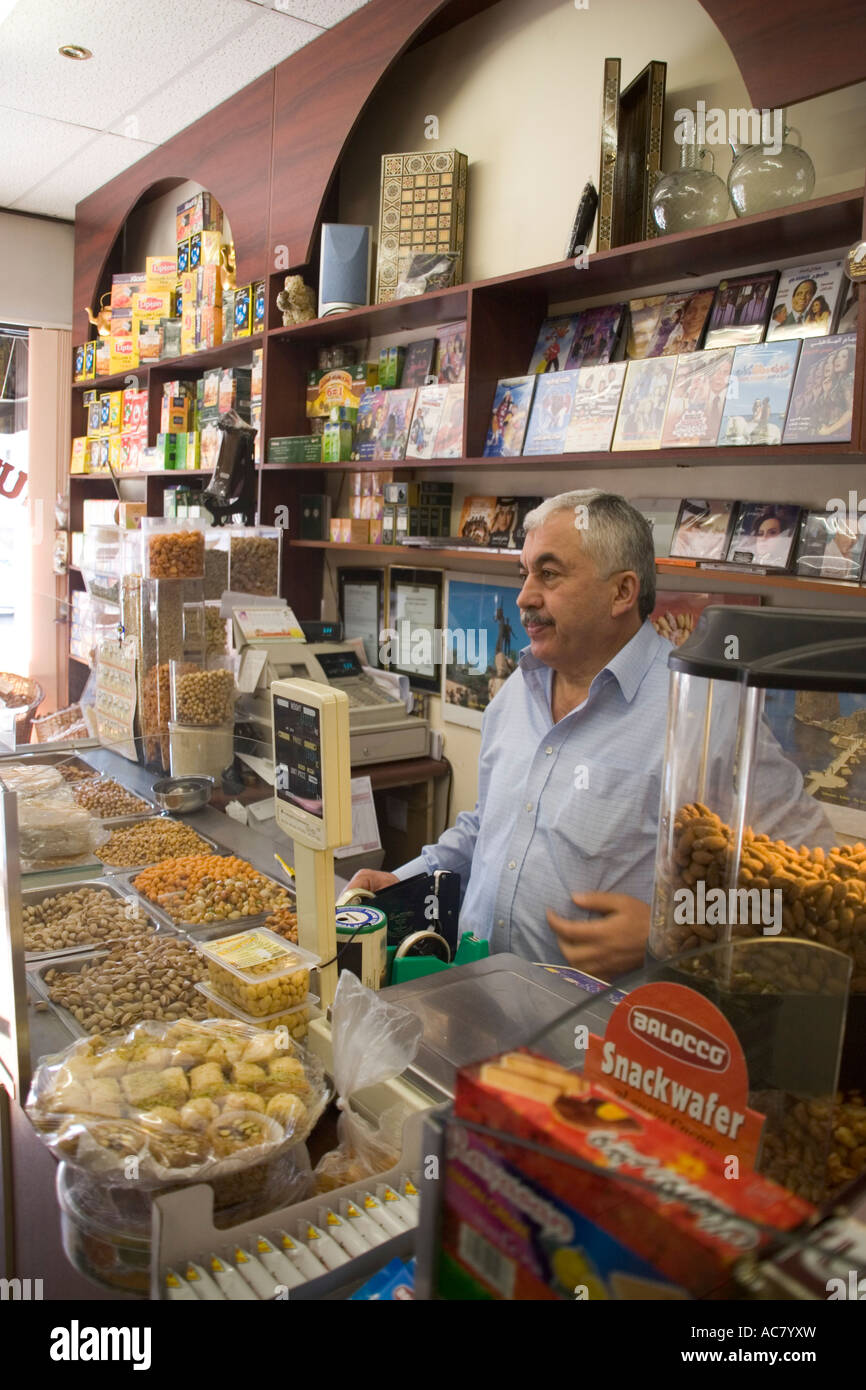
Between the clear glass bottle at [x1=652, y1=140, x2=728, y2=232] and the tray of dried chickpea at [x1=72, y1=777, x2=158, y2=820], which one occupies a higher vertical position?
the clear glass bottle at [x1=652, y1=140, x2=728, y2=232]

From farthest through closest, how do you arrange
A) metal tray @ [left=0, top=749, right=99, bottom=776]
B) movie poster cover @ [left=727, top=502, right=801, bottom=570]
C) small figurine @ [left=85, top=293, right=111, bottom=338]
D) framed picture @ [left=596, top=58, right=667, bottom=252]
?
small figurine @ [left=85, top=293, right=111, bottom=338] < framed picture @ [left=596, top=58, right=667, bottom=252] < movie poster cover @ [left=727, top=502, right=801, bottom=570] < metal tray @ [left=0, top=749, right=99, bottom=776]

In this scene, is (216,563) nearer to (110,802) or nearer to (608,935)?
(110,802)

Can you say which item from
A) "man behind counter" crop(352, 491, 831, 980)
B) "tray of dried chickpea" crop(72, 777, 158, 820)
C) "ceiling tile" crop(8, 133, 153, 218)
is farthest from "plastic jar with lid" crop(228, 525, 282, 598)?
"ceiling tile" crop(8, 133, 153, 218)

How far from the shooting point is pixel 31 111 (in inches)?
178

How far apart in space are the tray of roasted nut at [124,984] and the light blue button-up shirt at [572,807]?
0.83 metres

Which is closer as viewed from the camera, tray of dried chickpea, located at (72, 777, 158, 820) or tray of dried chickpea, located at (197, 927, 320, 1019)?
tray of dried chickpea, located at (197, 927, 320, 1019)

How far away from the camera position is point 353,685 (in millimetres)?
3621

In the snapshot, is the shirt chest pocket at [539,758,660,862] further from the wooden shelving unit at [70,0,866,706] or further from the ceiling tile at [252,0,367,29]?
the ceiling tile at [252,0,367,29]

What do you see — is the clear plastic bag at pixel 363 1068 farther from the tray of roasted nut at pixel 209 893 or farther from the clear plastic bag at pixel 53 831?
the clear plastic bag at pixel 53 831

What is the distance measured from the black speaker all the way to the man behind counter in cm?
179

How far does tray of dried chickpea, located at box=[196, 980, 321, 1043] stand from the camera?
1.25m

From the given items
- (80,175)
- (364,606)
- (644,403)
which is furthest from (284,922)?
(80,175)

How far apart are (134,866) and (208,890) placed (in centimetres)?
25

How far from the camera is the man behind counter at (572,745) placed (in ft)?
6.66
